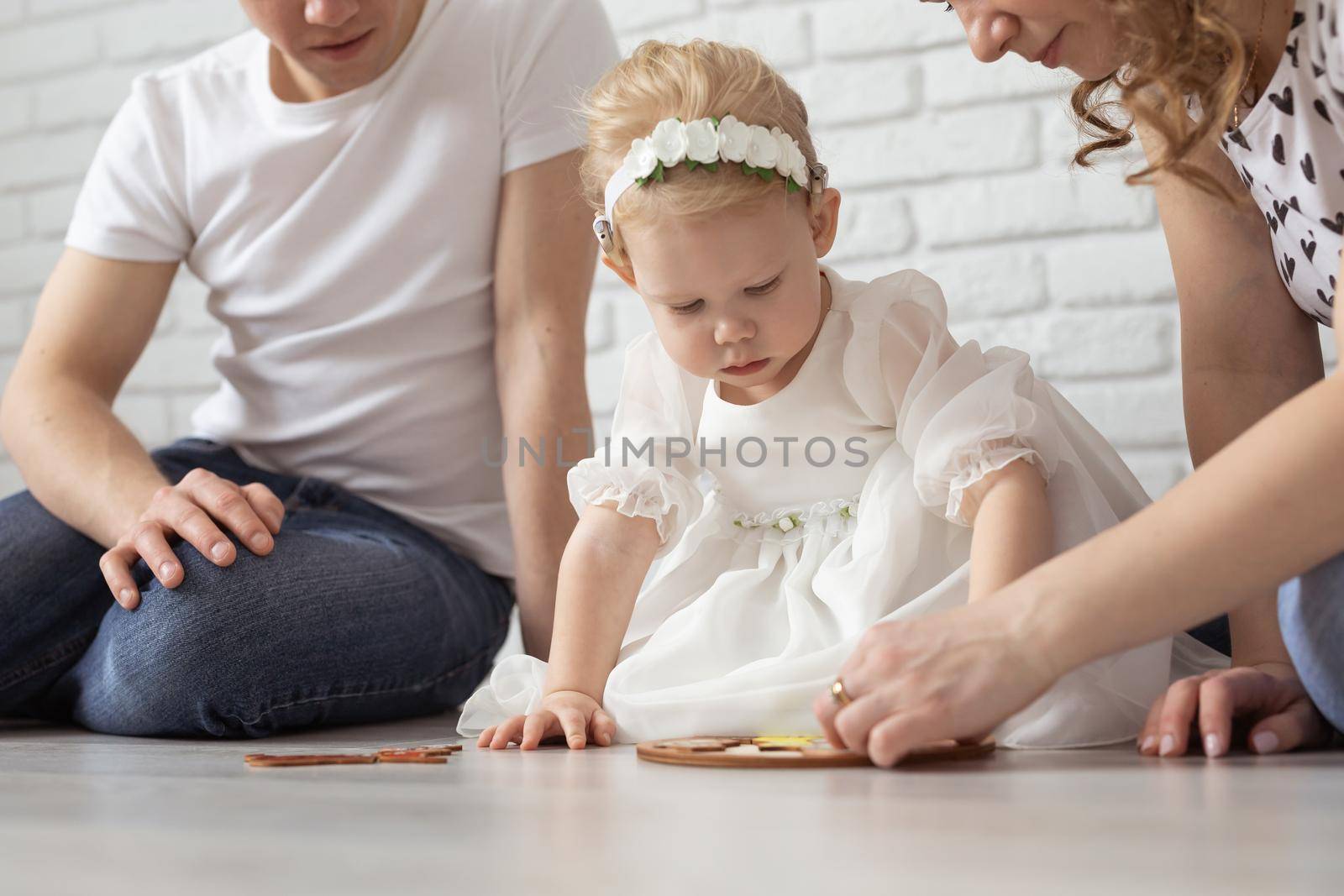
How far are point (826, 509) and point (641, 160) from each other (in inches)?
14.4

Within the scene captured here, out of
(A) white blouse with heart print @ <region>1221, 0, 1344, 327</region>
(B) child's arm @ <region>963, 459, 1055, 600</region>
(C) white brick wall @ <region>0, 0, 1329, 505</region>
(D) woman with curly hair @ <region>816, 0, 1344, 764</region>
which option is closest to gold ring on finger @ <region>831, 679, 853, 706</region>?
(D) woman with curly hair @ <region>816, 0, 1344, 764</region>

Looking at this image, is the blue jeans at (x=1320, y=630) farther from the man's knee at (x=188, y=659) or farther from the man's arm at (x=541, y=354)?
the man's knee at (x=188, y=659)

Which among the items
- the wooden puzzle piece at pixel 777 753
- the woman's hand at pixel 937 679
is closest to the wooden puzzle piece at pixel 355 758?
the wooden puzzle piece at pixel 777 753

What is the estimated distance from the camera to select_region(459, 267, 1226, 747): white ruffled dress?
3.78 feet

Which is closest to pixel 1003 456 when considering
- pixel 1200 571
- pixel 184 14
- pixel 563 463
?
pixel 1200 571

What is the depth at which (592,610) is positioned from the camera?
4.17 feet

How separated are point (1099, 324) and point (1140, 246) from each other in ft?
0.38

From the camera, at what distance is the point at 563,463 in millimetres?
1604

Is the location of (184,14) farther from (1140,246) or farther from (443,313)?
(1140,246)

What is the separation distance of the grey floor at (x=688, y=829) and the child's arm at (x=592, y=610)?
5.5 inches

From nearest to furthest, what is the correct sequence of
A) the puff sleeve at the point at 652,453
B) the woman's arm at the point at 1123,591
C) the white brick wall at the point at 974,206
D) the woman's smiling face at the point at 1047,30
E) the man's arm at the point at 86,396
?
1. the woman's arm at the point at 1123,591
2. the woman's smiling face at the point at 1047,30
3. the puff sleeve at the point at 652,453
4. the man's arm at the point at 86,396
5. the white brick wall at the point at 974,206

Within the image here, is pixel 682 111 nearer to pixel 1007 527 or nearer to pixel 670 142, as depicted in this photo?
pixel 670 142

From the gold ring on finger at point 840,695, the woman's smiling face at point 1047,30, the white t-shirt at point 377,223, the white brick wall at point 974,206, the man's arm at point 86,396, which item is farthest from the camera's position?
the white brick wall at point 974,206

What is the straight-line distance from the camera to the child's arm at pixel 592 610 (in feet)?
4.00
